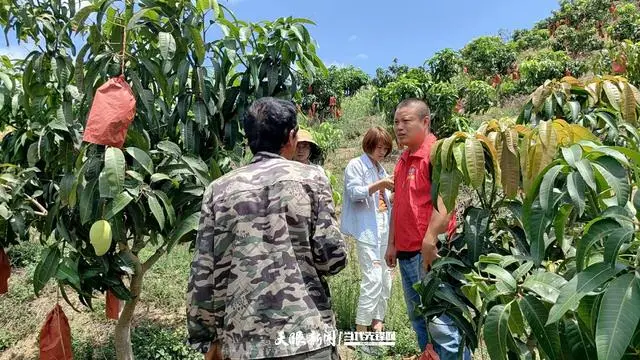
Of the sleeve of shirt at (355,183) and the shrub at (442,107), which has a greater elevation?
the shrub at (442,107)

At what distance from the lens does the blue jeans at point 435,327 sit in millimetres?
2301

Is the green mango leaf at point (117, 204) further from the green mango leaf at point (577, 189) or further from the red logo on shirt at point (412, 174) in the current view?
the green mango leaf at point (577, 189)

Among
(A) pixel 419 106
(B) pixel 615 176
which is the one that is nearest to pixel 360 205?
(A) pixel 419 106

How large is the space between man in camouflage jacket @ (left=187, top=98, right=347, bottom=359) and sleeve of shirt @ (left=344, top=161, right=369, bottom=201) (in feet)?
5.22

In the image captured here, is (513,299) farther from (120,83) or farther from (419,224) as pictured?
(120,83)

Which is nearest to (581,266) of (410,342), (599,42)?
(410,342)

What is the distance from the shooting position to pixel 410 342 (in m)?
3.27

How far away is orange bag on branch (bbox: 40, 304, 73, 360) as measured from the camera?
2410 millimetres

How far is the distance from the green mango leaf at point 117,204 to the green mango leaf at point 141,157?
12 centimetres

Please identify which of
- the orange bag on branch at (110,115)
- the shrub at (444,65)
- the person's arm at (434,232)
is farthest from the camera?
the shrub at (444,65)

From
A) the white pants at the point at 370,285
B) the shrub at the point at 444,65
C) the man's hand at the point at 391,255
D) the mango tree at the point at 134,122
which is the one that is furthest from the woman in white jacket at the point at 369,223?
the shrub at the point at 444,65

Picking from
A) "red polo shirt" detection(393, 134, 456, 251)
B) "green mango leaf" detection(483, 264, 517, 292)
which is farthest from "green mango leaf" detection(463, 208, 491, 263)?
"red polo shirt" detection(393, 134, 456, 251)

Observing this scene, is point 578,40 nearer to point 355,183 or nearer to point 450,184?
point 355,183

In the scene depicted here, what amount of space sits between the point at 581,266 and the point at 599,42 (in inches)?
644
